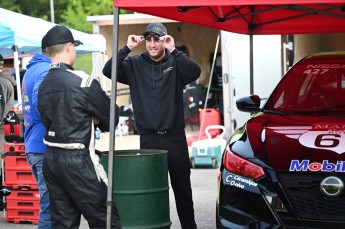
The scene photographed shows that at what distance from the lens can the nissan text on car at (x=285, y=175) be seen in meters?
5.85

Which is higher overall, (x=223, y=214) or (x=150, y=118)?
(x=150, y=118)

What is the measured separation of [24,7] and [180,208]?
36951 mm

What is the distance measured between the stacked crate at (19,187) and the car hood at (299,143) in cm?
364

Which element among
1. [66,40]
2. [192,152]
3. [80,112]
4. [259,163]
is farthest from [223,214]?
[192,152]

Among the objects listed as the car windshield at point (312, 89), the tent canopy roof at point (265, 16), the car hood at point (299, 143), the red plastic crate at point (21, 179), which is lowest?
the red plastic crate at point (21, 179)

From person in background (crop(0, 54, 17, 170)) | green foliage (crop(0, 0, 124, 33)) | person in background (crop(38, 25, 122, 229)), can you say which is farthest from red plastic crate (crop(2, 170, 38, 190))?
green foliage (crop(0, 0, 124, 33))

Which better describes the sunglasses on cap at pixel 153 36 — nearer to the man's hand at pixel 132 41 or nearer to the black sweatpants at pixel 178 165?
the man's hand at pixel 132 41

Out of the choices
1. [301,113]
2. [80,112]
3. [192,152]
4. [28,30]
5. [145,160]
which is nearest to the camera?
[80,112]

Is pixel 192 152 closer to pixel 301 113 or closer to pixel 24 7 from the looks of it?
pixel 301 113

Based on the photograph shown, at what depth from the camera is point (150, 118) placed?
7.36 meters

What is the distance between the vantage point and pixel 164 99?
24.2 ft

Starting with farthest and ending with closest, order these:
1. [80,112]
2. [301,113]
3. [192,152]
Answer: [192,152], [301,113], [80,112]

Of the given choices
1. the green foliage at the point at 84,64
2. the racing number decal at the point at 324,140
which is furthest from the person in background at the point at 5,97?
the green foliage at the point at 84,64

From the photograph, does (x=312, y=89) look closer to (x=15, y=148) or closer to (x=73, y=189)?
(x=73, y=189)
